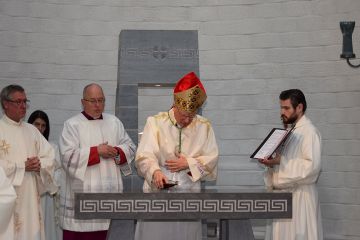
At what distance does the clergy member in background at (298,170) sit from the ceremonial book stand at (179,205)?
0.95 meters

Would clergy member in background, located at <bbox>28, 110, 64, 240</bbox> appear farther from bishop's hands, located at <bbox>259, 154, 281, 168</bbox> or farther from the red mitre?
bishop's hands, located at <bbox>259, 154, 281, 168</bbox>

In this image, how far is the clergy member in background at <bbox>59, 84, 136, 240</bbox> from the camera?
6352 millimetres

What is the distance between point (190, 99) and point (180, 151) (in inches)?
16.8

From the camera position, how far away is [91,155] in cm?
634

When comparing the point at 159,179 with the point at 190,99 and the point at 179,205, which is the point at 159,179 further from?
the point at 190,99

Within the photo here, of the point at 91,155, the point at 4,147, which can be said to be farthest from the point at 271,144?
the point at 4,147

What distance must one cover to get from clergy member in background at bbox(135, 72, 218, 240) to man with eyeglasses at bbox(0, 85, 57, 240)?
977 mm

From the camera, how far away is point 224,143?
8.17 m

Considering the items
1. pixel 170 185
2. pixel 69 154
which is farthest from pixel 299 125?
pixel 69 154

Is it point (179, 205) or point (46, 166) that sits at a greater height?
point (46, 166)

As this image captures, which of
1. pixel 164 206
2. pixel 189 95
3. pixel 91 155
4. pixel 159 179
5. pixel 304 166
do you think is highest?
pixel 189 95

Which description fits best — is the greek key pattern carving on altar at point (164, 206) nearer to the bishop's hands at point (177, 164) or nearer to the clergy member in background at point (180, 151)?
the clergy member in background at point (180, 151)

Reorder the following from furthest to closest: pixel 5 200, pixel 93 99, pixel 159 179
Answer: pixel 93 99 < pixel 159 179 < pixel 5 200

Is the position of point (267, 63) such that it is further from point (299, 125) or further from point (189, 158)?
point (189, 158)
